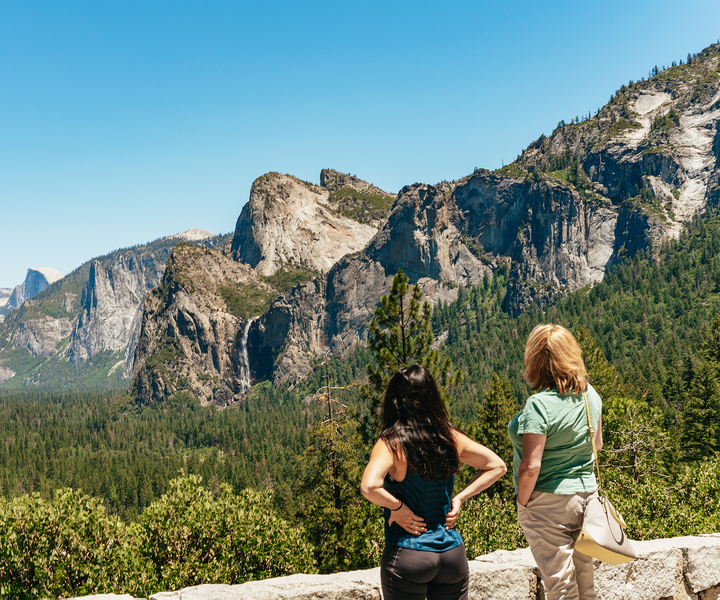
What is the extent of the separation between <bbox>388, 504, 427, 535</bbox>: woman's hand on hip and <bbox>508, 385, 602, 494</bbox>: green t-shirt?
4.09 ft

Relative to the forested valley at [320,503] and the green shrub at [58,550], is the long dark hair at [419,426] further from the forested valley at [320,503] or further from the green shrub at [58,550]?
the green shrub at [58,550]

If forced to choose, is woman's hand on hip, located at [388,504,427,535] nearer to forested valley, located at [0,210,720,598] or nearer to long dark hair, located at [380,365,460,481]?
long dark hair, located at [380,365,460,481]

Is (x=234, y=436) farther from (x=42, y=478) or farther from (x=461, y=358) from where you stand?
(x=461, y=358)

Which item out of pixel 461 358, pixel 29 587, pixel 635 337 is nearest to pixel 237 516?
pixel 29 587

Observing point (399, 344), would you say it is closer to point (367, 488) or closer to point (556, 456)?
point (556, 456)

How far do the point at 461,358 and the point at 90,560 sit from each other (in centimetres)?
17299

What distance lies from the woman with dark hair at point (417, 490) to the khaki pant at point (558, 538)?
3.55ft

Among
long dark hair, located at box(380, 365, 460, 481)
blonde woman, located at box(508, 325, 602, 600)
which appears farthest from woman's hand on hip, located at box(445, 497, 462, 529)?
blonde woman, located at box(508, 325, 602, 600)

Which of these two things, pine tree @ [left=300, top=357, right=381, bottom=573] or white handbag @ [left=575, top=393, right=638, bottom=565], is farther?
pine tree @ [left=300, top=357, right=381, bottom=573]

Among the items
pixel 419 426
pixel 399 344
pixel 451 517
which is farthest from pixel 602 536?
pixel 399 344

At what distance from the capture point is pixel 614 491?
19.3 m

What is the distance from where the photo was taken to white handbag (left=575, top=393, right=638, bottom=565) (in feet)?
15.3

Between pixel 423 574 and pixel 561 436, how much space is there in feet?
5.99

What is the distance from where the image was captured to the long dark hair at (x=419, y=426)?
4.13 meters
